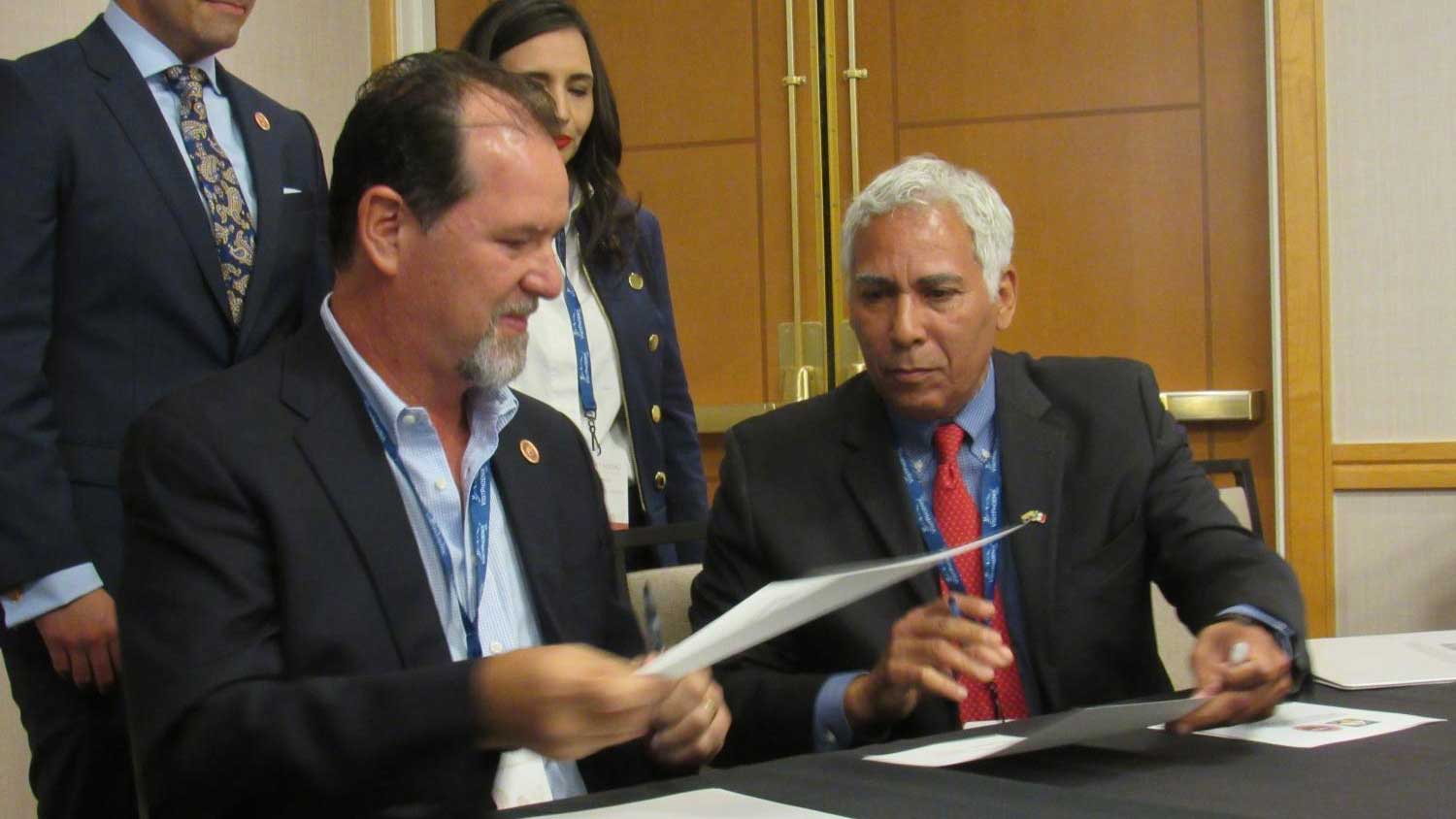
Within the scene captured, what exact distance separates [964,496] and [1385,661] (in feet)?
1.91

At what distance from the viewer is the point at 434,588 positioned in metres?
1.50

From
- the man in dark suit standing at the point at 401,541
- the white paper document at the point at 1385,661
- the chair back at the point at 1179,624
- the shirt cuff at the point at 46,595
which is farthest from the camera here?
the chair back at the point at 1179,624

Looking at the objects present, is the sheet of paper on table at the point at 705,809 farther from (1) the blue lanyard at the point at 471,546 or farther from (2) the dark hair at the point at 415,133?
(2) the dark hair at the point at 415,133

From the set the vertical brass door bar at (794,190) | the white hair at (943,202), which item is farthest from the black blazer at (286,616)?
the vertical brass door bar at (794,190)

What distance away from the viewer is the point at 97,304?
6.30 ft

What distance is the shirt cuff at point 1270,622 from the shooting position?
160 cm

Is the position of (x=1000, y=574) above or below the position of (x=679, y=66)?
below

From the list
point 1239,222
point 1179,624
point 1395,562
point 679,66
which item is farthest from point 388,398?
point 1395,562

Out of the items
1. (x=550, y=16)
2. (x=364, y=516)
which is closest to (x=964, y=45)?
(x=550, y=16)

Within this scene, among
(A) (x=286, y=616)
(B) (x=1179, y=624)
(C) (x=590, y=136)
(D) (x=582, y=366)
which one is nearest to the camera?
(A) (x=286, y=616)

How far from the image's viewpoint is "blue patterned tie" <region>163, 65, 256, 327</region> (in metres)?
1.99

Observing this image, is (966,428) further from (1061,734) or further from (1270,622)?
(1061,734)

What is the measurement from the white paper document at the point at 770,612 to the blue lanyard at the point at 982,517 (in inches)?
29.4

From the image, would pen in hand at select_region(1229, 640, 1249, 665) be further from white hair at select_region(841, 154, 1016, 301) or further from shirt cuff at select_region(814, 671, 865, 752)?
white hair at select_region(841, 154, 1016, 301)
